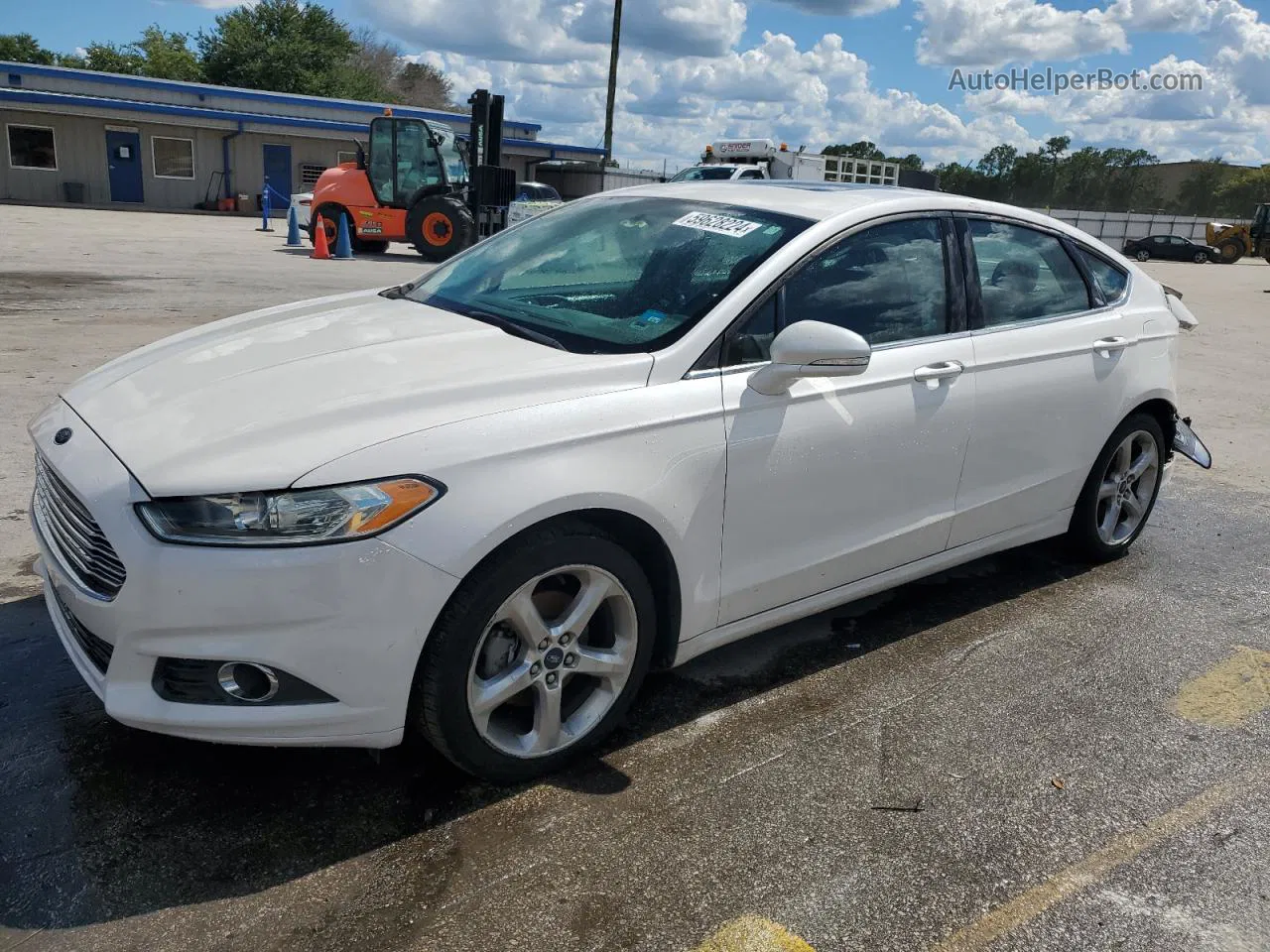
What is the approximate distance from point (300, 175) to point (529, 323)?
37.2m

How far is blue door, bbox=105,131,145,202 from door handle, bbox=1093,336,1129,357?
120ft

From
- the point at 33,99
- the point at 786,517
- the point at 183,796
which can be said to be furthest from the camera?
the point at 33,99

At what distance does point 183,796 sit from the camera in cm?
273

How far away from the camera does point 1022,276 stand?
13.8ft

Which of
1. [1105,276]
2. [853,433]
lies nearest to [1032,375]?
[1105,276]

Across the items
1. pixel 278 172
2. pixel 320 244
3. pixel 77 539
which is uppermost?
pixel 77 539

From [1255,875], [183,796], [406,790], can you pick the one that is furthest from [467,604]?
[1255,875]

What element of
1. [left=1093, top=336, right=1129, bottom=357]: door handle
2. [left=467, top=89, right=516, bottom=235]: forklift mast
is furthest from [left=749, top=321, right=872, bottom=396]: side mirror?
[left=467, top=89, right=516, bottom=235]: forklift mast

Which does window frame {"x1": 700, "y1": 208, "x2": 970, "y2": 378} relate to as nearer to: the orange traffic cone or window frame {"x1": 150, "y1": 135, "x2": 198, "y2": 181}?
the orange traffic cone

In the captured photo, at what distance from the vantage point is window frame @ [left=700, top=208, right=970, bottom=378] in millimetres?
3088

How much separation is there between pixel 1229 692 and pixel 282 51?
185ft

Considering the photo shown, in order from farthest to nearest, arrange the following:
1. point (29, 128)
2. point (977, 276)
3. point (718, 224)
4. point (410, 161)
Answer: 1. point (29, 128)
2. point (410, 161)
3. point (977, 276)
4. point (718, 224)

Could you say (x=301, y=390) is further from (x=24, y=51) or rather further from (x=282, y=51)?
(x=24, y=51)

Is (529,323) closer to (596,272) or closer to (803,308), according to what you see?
(596,272)
